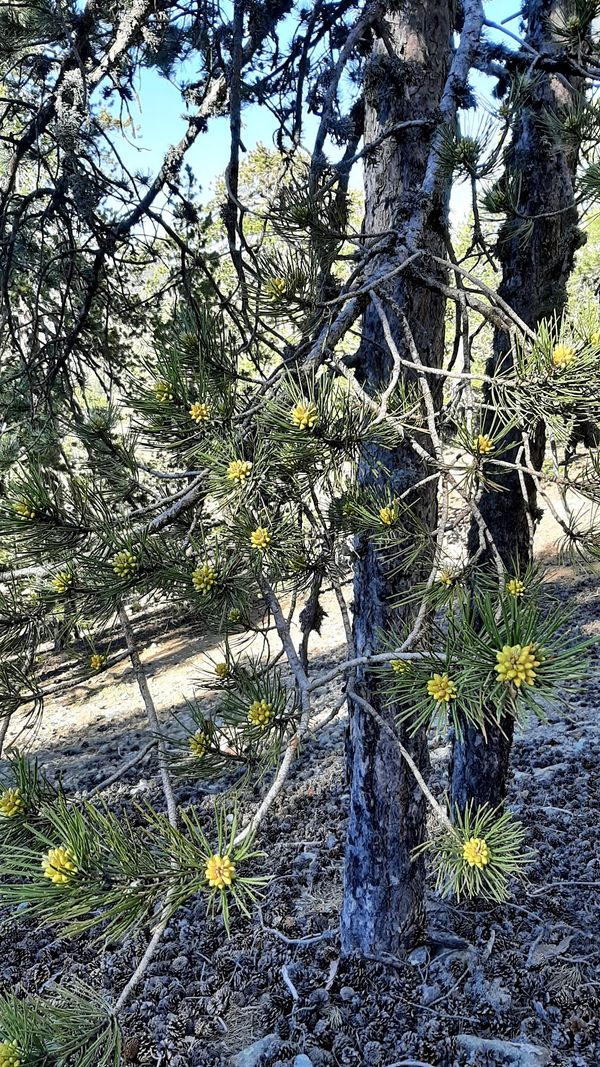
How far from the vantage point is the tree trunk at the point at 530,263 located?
2.60 m

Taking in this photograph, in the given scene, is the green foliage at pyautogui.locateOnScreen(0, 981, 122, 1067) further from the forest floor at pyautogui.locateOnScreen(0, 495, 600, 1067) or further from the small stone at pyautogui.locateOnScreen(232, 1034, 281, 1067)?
the small stone at pyautogui.locateOnScreen(232, 1034, 281, 1067)

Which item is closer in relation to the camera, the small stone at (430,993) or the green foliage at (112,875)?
the green foliage at (112,875)

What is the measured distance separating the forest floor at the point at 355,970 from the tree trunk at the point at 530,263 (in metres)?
0.50

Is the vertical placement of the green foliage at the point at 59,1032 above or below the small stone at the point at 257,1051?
above

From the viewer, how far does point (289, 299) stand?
140cm

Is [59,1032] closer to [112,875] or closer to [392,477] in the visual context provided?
[112,875]

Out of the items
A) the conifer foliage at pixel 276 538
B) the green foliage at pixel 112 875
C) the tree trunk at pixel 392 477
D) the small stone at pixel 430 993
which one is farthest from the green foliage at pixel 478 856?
the small stone at pixel 430 993

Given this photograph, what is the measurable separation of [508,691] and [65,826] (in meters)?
0.69

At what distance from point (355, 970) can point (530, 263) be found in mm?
2822

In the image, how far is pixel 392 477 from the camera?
2.04 m

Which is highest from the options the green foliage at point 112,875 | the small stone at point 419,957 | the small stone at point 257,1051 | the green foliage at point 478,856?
the green foliage at point 112,875

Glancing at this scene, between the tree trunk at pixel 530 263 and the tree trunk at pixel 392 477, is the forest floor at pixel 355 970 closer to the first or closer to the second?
the tree trunk at pixel 392 477

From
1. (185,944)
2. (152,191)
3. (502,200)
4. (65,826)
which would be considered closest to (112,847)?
(65,826)

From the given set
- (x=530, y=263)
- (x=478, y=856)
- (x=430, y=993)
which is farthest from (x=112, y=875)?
(x=530, y=263)
